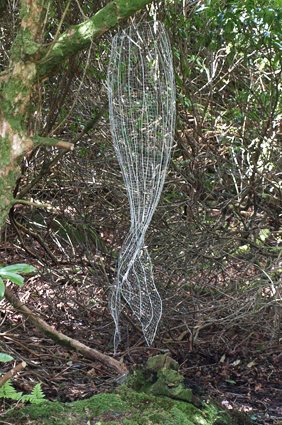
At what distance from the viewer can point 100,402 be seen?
6.56 ft

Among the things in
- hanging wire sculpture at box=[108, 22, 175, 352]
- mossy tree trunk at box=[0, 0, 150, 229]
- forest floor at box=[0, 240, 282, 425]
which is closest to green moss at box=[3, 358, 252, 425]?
forest floor at box=[0, 240, 282, 425]

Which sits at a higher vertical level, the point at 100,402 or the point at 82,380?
the point at 100,402

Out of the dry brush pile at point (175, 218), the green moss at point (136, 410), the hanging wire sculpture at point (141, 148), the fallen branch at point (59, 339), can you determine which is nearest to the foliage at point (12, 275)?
the green moss at point (136, 410)

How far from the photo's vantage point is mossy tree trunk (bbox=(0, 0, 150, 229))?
1.89 meters

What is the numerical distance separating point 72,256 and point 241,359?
66.1 inches

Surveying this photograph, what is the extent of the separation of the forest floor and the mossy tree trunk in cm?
110

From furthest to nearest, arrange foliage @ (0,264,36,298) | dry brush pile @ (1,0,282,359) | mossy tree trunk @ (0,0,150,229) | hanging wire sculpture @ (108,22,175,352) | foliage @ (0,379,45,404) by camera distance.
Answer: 1. dry brush pile @ (1,0,282,359)
2. hanging wire sculpture @ (108,22,175,352)
3. mossy tree trunk @ (0,0,150,229)
4. foliage @ (0,379,45,404)
5. foliage @ (0,264,36,298)

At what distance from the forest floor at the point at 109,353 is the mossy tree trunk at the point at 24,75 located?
1.10 meters

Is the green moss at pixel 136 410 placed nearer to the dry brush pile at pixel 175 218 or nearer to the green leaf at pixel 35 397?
the green leaf at pixel 35 397

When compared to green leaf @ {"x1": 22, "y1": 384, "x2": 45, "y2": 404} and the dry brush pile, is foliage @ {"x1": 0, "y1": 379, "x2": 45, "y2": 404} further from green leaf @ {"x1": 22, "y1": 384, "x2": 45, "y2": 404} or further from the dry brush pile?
the dry brush pile

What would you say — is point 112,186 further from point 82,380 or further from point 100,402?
point 100,402

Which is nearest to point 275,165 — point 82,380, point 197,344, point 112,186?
point 112,186

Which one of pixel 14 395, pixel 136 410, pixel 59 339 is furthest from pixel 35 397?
pixel 59 339

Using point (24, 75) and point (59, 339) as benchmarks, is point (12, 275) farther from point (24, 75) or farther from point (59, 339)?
point (59, 339)
